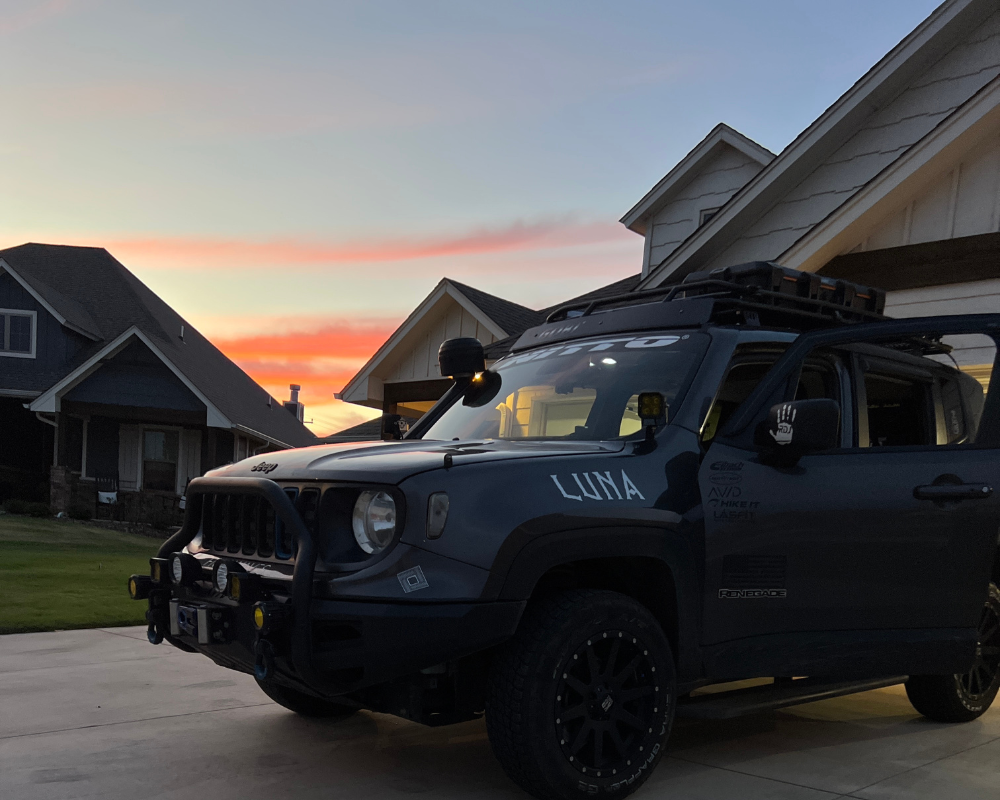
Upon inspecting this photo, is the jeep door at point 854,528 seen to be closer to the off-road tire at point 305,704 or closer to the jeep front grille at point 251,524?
the jeep front grille at point 251,524

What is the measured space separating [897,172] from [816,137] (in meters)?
2.59

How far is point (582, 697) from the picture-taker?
3.85 meters

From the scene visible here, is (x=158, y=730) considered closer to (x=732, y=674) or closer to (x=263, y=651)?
(x=263, y=651)

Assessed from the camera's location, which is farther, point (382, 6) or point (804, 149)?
point (804, 149)

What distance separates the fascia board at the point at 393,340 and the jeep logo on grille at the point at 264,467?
39.0 feet

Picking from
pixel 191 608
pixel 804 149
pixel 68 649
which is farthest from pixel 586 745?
pixel 804 149

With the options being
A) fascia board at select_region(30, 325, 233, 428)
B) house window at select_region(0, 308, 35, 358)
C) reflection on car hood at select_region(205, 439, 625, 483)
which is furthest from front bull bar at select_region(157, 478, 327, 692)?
house window at select_region(0, 308, 35, 358)

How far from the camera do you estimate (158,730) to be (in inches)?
201

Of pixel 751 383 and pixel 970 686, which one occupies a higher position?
pixel 751 383

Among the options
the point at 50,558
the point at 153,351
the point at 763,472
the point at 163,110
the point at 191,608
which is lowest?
the point at 50,558

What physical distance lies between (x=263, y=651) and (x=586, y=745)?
1.25m

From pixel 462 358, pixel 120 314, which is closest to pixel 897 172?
pixel 462 358

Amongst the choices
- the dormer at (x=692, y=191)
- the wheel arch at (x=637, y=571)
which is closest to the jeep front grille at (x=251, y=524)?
the wheel arch at (x=637, y=571)

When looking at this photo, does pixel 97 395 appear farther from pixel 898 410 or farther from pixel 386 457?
pixel 386 457
